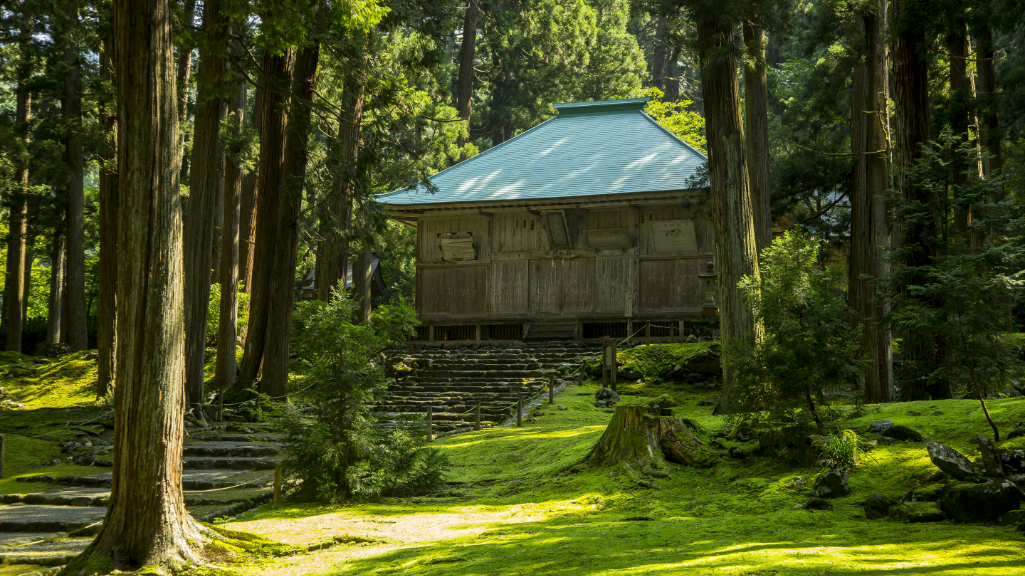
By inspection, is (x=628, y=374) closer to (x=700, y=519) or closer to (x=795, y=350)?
(x=795, y=350)

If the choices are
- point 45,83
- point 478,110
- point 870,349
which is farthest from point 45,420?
point 478,110

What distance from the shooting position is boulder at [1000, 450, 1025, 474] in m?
6.23

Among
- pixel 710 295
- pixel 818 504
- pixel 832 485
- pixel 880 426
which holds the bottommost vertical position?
pixel 818 504

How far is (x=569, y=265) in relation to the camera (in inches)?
907

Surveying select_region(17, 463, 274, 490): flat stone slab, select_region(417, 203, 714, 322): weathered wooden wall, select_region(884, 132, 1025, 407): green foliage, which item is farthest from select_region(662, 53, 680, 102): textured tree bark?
select_region(17, 463, 274, 490): flat stone slab

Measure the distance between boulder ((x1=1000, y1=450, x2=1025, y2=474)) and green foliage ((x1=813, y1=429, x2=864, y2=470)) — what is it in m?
1.27

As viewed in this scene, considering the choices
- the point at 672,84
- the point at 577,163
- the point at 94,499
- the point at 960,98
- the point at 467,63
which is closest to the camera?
the point at 94,499

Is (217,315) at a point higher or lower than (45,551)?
higher

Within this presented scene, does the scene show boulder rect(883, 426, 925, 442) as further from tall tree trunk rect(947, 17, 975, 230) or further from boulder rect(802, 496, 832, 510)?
tall tree trunk rect(947, 17, 975, 230)

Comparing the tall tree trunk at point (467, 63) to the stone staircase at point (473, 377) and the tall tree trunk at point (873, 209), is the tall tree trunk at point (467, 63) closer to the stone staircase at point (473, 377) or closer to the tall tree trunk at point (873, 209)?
the stone staircase at point (473, 377)

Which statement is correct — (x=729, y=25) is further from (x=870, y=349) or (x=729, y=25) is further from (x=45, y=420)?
(x=45, y=420)

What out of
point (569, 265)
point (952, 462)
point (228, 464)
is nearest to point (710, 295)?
point (569, 265)

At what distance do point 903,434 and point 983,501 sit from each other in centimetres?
226

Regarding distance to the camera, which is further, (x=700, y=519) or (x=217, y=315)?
(x=217, y=315)
